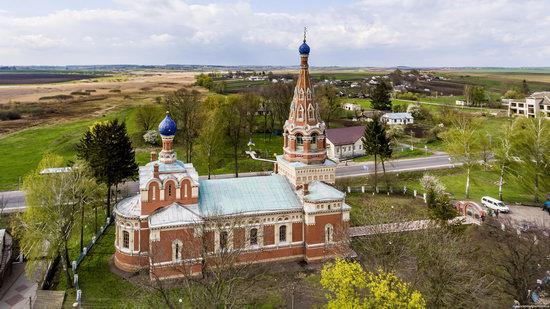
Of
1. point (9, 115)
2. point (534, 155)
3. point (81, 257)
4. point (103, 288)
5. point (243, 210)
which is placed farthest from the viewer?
point (9, 115)

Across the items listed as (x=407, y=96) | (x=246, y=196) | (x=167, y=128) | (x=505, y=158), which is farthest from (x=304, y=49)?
(x=407, y=96)

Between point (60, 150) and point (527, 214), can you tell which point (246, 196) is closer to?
point (527, 214)

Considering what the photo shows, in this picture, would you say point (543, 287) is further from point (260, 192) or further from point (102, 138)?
point (102, 138)

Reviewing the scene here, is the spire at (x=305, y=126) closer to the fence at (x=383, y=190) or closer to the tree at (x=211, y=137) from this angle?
the fence at (x=383, y=190)

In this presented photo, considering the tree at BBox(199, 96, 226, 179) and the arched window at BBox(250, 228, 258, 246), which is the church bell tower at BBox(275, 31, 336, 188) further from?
the tree at BBox(199, 96, 226, 179)

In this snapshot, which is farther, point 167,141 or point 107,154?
point 107,154
